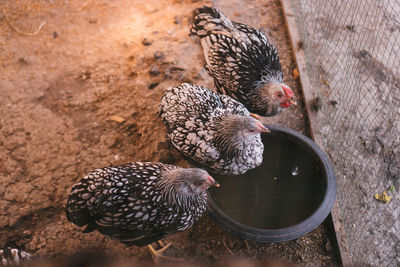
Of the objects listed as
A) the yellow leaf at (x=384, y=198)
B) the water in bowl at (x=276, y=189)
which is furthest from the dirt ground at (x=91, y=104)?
the yellow leaf at (x=384, y=198)

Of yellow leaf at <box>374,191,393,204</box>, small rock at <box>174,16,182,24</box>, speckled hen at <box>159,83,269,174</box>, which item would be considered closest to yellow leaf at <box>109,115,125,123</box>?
speckled hen at <box>159,83,269,174</box>

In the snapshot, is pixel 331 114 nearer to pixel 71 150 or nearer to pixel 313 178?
pixel 313 178

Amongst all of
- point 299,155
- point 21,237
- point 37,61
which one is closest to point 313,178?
point 299,155

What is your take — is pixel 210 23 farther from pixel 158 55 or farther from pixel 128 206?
pixel 128 206

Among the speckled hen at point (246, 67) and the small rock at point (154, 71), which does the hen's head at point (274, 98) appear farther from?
the small rock at point (154, 71)

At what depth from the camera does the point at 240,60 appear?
2.89m

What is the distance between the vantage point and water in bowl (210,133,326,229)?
2465mm

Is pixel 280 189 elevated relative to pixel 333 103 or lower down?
lower down

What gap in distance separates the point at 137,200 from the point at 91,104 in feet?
5.46

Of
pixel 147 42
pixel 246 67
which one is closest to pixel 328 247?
pixel 246 67

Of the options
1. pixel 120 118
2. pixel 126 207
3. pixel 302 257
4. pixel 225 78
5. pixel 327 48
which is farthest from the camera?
pixel 327 48

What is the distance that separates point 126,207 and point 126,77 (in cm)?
189

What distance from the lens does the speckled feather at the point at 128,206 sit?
2.10 m

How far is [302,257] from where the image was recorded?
2537 millimetres
